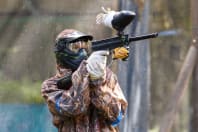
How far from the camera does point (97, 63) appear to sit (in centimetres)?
445

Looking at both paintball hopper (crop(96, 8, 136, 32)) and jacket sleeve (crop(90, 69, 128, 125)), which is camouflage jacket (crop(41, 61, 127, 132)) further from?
paintball hopper (crop(96, 8, 136, 32))

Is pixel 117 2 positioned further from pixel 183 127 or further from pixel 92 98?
pixel 183 127

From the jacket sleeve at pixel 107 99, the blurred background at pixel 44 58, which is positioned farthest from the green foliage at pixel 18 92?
the jacket sleeve at pixel 107 99

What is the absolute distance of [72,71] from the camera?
4770 mm

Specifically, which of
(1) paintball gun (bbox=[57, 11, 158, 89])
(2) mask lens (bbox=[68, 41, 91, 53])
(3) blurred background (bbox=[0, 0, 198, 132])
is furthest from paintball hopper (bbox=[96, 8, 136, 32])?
(3) blurred background (bbox=[0, 0, 198, 132])

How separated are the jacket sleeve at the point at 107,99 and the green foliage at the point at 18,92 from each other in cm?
271

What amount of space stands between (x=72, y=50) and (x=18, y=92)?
9.18 ft

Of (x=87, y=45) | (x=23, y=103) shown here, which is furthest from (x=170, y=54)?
(x=87, y=45)

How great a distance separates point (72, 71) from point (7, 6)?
127 inches

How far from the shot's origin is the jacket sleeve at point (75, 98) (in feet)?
14.9

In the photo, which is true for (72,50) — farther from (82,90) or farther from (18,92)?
(18,92)

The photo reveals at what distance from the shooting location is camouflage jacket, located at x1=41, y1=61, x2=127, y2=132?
4.56 meters

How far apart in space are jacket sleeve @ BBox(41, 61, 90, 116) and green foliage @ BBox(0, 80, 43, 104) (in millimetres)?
2645

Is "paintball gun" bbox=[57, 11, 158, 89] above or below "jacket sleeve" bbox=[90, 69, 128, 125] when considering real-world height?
above
